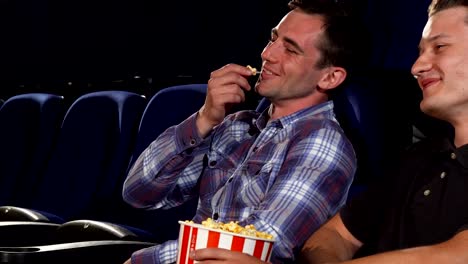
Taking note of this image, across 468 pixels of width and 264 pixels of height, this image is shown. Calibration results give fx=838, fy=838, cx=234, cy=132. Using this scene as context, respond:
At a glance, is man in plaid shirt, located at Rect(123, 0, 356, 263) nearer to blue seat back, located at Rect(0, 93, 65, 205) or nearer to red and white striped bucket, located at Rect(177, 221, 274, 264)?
red and white striped bucket, located at Rect(177, 221, 274, 264)

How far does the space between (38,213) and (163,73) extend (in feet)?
1.21

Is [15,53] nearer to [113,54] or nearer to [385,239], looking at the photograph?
[113,54]

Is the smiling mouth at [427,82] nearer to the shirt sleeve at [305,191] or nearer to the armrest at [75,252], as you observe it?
the shirt sleeve at [305,191]

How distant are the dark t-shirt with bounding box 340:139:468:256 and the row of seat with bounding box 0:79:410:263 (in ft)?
0.33

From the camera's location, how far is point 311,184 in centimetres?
90

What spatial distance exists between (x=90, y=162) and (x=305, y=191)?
2.14 ft

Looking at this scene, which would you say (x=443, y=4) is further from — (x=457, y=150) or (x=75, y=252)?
(x=75, y=252)

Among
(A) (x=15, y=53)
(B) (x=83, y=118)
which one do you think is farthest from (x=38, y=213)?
(A) (x=15, y=53)

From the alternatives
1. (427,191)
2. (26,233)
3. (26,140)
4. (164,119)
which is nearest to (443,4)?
(427,191)

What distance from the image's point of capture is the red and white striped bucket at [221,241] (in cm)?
65

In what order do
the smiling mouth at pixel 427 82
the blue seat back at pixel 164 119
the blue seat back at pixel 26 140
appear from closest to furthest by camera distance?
the smiling mouth at pixel 427 82 < the blue seat back at pixel 164 119 < the blue seat back at pixel 26 140

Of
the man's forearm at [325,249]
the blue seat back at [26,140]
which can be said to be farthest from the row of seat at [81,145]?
the man's forearm at [325,249]

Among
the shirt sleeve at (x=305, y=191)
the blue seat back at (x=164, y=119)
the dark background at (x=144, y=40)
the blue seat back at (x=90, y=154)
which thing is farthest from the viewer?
the blue seat back at (x=90, y=154)

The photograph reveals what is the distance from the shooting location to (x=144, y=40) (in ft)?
5.42
